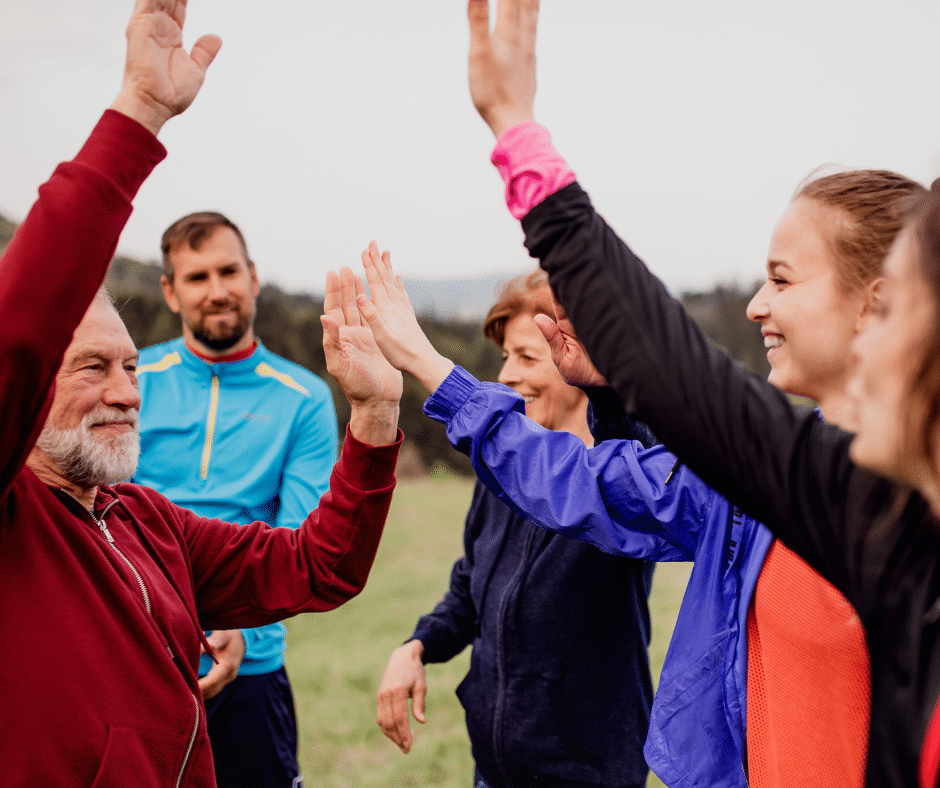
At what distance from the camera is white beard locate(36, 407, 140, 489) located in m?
1.61

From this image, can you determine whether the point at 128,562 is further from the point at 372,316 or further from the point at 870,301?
the point at 870,301

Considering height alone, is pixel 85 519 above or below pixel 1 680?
above

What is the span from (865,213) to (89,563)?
1.59m

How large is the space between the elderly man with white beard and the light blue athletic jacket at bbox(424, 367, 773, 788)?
347mm

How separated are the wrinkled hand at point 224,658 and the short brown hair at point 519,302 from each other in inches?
55.4

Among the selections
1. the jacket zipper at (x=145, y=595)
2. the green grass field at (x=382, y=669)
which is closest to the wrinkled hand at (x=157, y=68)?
the jacket zipper at (x=145, y=595)

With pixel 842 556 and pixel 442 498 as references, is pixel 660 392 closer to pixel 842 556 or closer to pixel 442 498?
pixel 842 556

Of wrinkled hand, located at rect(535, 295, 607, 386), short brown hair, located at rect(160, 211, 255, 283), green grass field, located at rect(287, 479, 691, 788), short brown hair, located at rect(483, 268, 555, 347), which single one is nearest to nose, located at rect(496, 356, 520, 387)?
short brown hair, located at rect(483, 268, 555, 347)

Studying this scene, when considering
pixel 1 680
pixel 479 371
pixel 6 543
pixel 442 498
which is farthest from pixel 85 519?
pixel 479 371

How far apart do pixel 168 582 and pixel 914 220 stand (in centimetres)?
154

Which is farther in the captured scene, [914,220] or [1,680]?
[1,680]

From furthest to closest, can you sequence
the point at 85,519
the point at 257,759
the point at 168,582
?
the point at 257,759 < the point at 168,582 < the point at 85,519

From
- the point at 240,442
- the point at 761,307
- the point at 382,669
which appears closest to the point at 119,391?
the point at 761,307

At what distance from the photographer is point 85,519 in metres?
1.61
